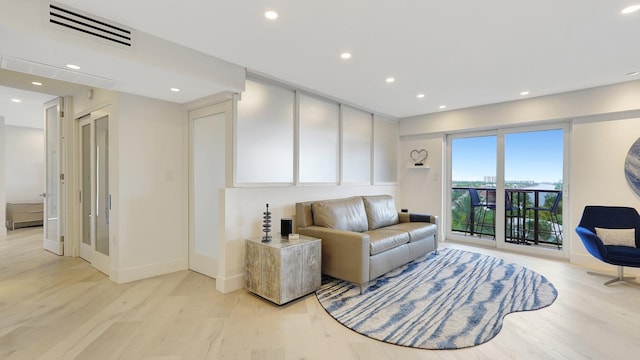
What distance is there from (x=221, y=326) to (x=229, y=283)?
75 centimetres

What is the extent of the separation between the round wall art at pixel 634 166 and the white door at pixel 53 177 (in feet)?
26.7

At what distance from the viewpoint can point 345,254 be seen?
125 inches

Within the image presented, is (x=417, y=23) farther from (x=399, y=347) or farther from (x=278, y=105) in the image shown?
(x=399, y=347)

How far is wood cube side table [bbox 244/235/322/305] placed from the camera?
2.77 meters

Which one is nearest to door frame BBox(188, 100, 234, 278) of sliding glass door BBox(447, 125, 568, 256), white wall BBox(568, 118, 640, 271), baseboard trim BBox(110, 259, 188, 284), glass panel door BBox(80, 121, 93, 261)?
baseboard trim BBox(110, 259, 188, 284)

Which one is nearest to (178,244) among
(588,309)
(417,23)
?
(417,23)

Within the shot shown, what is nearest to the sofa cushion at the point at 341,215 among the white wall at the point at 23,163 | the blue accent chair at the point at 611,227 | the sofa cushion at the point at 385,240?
the sofa cushion at the point at 385,240

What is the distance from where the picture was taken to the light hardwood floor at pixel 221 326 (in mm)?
2068

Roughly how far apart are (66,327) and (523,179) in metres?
6.23

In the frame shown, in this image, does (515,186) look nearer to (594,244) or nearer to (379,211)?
(594,244)

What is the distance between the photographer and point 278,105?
3.72m

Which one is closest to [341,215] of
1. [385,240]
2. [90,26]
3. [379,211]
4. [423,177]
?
[385,240]

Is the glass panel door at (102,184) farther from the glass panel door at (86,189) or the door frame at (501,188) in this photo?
the door frame at (501,188)

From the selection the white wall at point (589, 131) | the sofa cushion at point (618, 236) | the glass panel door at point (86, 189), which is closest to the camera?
the sofa cushion at point (618, 236)
